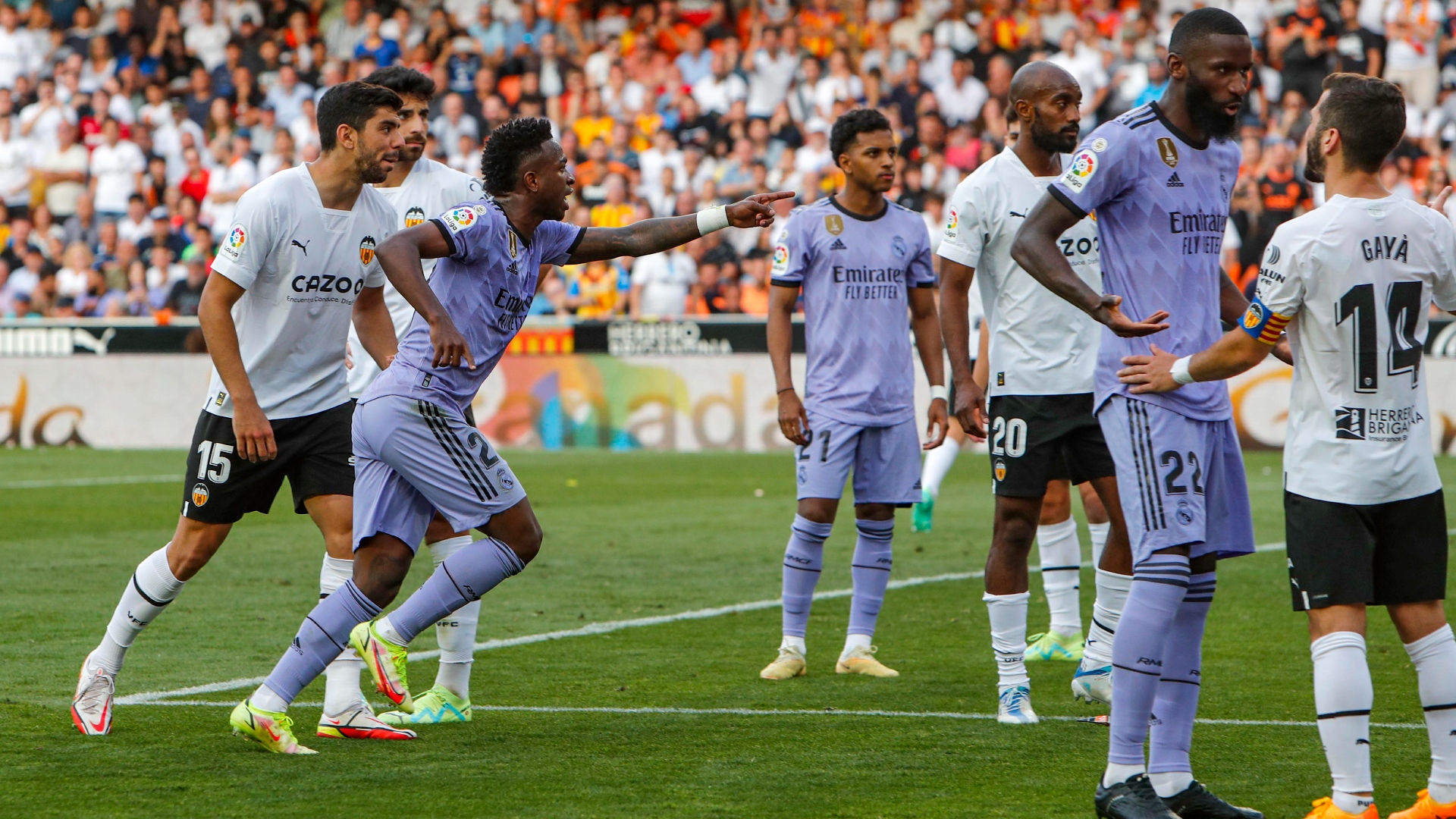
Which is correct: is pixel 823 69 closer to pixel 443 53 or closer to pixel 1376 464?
pixel 443 53

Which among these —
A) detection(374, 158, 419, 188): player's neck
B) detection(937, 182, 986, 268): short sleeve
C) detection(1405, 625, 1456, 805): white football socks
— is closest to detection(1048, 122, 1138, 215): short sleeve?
detection(1405, 625, 1456, 805): white football socks

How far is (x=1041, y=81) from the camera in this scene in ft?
20.9

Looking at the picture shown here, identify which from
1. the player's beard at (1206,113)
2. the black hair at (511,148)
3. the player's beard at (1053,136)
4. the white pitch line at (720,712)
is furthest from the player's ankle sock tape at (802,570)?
the player's beard at (1206,113)

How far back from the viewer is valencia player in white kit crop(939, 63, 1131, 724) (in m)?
6.15

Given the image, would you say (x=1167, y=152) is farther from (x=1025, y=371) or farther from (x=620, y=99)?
(x=620, y=99)

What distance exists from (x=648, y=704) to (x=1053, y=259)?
2522mm

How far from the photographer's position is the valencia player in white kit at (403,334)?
6.05 meters

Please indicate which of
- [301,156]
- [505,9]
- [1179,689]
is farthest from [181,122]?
[1179,689]

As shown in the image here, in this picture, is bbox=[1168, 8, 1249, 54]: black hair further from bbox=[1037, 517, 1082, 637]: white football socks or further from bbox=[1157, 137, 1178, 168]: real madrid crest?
bbox=[1037, 517, 1082, 637]: white football socks

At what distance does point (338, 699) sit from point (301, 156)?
65.1ft

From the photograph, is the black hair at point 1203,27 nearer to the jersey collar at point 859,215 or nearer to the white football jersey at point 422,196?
the jersey collar at point 859,215

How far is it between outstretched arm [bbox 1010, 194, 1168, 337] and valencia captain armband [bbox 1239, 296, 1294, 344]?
9.3 inches

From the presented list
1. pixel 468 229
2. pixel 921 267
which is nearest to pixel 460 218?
pixel 468 229

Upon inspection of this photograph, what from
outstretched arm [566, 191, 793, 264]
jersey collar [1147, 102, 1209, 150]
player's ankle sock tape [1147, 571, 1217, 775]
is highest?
jersey collar [1147, 102, 1209, 150]
